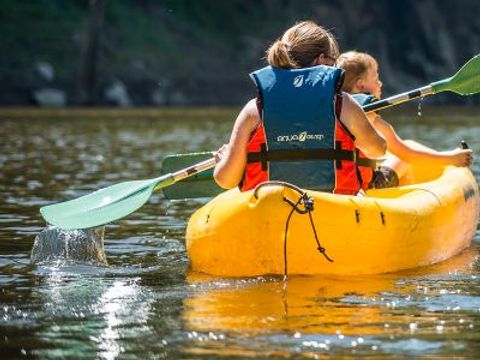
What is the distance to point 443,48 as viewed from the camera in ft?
192

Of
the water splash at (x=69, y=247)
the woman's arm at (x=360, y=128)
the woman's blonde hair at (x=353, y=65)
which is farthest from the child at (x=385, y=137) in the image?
the water splash at (x=69, y=247)

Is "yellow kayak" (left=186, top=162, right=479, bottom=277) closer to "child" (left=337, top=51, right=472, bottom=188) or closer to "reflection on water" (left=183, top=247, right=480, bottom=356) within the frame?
"reflection on water" (left=183, top=247, right=480, bottom=356)

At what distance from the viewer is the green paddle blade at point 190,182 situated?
8.62 m

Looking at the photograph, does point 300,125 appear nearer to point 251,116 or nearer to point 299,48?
point 251,116

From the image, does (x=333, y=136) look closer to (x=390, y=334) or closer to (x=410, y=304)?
(x=410, y=304)

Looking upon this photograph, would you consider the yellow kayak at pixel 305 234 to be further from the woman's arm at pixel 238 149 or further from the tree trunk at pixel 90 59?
the tree trunk at pixel 90 59

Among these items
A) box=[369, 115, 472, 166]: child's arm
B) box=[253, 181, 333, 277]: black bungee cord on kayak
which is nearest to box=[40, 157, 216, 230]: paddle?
box=[253, 181, 333, 277]: black bungee cord on kayak

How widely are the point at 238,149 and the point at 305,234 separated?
0.63 meters

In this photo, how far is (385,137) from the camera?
27.8 ft

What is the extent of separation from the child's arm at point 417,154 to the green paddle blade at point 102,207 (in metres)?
1.50

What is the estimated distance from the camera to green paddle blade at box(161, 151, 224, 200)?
8.62 meters

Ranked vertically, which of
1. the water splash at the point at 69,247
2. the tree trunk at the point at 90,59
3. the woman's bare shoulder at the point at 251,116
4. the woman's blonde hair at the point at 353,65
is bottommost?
the water splash at the point at 69,247

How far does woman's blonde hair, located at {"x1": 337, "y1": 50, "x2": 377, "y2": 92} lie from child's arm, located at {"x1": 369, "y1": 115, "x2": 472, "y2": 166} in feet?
1.40

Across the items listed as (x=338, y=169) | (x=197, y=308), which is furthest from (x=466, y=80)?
Result: (x=197, y=308)
